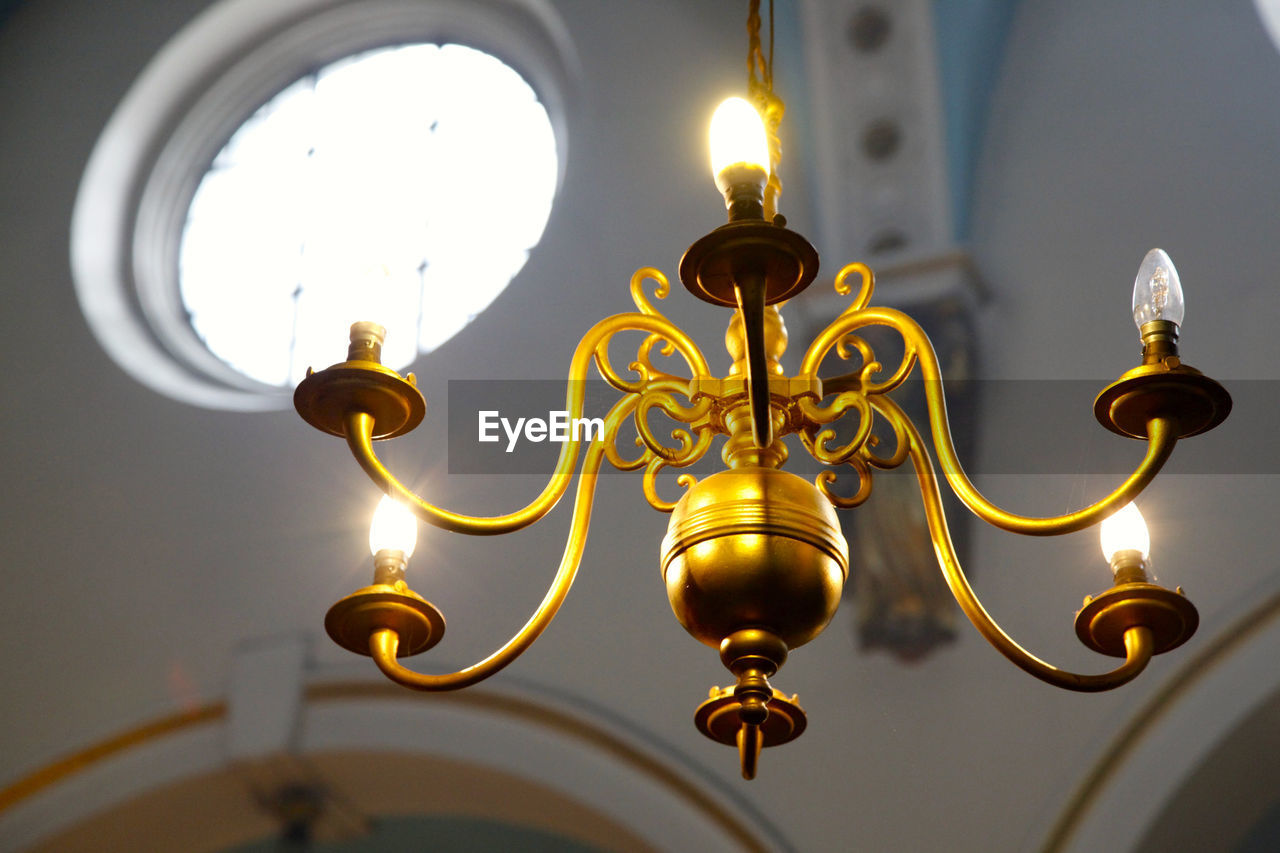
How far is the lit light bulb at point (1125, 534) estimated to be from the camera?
245cm

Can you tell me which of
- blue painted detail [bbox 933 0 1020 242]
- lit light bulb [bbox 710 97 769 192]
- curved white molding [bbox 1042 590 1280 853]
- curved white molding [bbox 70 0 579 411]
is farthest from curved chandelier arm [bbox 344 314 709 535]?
curved white molding [bbox 70 0 579 411]

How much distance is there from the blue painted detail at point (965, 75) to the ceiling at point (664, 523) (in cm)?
2

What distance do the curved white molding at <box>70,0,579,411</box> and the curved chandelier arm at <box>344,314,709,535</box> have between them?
3.41 metres

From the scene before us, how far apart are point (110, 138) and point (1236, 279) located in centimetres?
449

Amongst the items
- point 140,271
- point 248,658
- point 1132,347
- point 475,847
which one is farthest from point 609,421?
point 140,271

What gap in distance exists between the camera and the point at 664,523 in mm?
5035

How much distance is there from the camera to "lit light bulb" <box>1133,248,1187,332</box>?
2.16 metres

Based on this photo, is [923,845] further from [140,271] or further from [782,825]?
[140,271]

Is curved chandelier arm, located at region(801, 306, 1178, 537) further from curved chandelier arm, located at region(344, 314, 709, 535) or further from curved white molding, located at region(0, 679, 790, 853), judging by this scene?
curved white molding, located at region(0, 679, 790, 853)

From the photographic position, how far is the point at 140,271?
6324mm

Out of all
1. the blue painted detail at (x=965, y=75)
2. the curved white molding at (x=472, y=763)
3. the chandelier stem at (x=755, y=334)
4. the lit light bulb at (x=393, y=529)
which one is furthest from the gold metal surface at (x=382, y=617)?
the blue painted detail at (x=965, y=75)

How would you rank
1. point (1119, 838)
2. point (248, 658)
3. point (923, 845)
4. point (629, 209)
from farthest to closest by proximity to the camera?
point (629, 209) < point (248, 658) < point (923, 845) < point (1119, 838)

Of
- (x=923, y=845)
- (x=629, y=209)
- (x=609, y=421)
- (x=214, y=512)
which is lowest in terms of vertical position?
(x=609, y=421)

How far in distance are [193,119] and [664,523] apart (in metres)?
3.10
